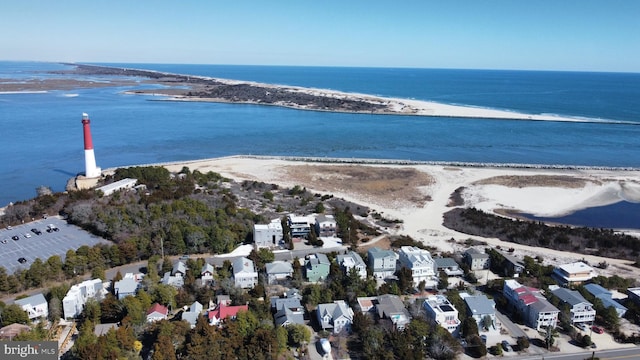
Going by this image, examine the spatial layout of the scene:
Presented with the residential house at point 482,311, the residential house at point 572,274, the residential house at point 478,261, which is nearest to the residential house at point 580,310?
the residential house at point 572,274

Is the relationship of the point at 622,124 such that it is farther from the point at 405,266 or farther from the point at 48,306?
the point at 48,306

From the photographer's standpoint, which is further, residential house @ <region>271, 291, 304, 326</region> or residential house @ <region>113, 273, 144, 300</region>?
residential house @ <region>113, 273, 144, 300</region>

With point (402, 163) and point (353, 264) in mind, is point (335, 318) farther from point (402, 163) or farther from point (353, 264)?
point (402, 163)

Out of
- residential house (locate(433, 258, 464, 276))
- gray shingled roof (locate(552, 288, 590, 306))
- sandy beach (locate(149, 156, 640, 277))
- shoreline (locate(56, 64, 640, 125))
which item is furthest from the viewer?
shoreline (locate(56, 64, 640, 125))

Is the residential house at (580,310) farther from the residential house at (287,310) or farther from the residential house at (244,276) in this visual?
the residential house at (244,276)

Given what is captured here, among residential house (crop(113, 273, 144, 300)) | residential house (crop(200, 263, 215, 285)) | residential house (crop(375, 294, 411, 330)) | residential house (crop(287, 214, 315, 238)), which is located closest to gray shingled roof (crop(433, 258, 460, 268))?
residential house (crop(375, 294, 411, 330))

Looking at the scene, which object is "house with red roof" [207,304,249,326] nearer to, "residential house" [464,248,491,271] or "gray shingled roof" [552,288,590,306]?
"residential house" [464,248,491,271]

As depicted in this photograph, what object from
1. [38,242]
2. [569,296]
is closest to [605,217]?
[569,296]
